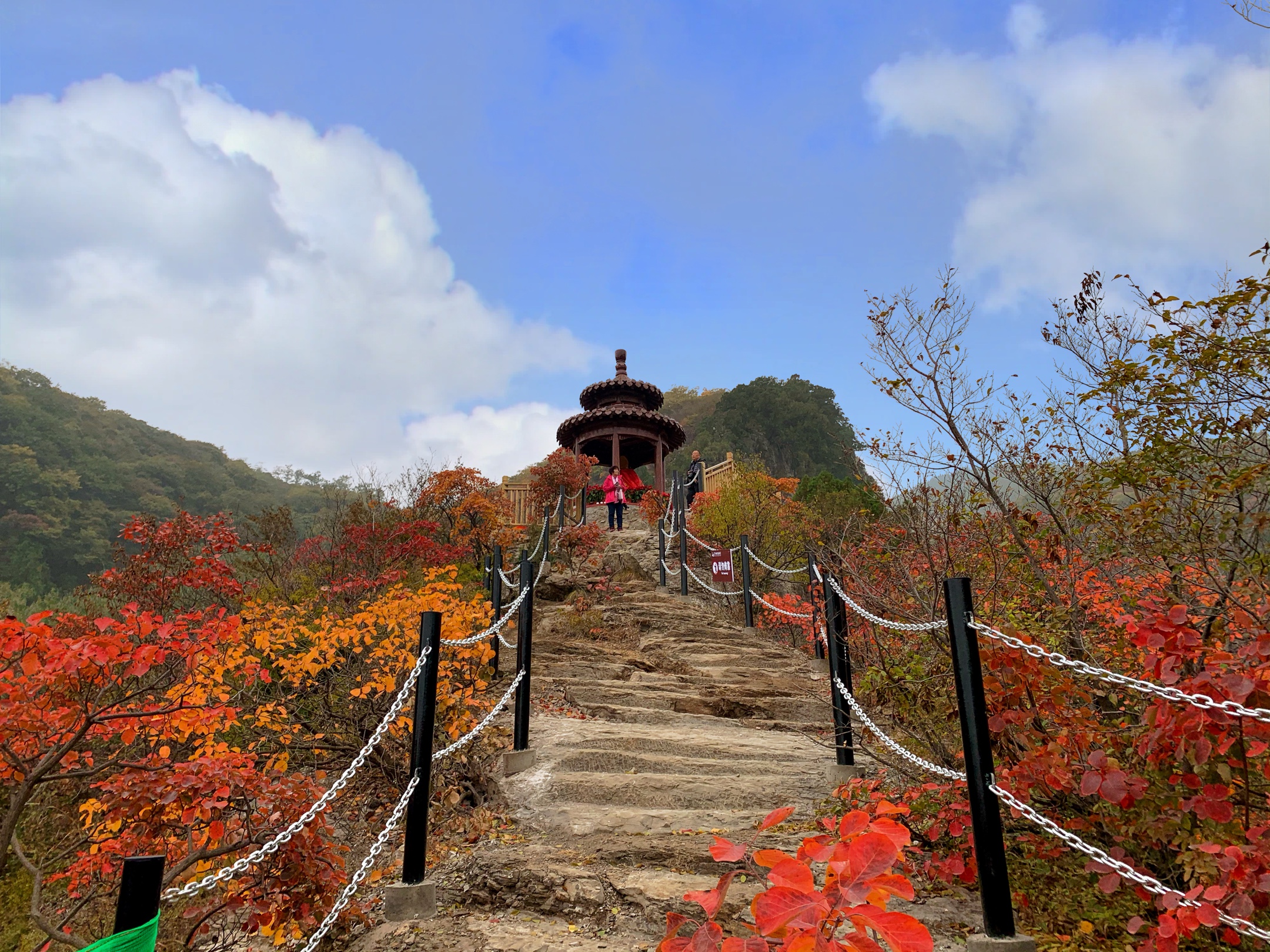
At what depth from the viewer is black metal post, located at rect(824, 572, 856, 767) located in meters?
4.10

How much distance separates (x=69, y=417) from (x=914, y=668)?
4066 cm

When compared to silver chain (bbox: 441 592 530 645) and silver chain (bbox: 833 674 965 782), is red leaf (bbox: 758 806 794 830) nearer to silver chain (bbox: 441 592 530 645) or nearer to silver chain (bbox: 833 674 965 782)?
silver chain (bbox: 833 674 965 782)

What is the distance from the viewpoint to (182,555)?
8125mm

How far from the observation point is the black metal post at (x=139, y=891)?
4.18ft

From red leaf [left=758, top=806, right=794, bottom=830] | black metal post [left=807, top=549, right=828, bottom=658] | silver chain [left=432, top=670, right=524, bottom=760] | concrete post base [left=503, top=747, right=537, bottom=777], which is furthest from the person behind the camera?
black metal post [left=807, top=549, right=828, bottom=658]

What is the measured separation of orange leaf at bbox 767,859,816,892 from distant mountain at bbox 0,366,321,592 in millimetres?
21492

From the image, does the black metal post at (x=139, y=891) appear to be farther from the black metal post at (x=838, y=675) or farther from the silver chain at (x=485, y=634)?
the black metal post at (x=838, y=675)

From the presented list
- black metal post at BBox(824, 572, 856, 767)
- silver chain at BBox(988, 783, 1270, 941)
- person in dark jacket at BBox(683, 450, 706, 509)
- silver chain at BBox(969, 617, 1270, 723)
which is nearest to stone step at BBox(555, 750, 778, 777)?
black metal post at BBox(824, 572, 856, 767)

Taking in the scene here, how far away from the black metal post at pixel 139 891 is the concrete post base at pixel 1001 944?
2.25 m

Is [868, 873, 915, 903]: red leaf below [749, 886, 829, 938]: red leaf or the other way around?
the other way around

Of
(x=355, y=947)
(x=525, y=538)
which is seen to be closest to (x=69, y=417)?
(x=525, y=538)

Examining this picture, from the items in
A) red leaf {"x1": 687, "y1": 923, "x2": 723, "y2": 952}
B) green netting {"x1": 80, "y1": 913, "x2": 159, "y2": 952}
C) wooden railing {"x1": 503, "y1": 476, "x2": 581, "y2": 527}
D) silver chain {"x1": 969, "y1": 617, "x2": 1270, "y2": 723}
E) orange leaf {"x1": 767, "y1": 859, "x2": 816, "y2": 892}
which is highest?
wooden railing {"x1": 503, "y1": 476, "x2": 581, "y2": 527}

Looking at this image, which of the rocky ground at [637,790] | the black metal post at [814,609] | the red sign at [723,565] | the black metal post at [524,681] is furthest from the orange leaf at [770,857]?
the red sign at [723,565]

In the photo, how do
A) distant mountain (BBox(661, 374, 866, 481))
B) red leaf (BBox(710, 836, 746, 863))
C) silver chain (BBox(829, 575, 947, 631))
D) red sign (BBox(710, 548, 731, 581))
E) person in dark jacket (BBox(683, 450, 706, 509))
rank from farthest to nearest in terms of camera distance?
1. distant mountain (BBox(661, 374, 866, 481))
2. person in dark jacket (BBox(683, 450, 706, 509))
3. red sign (BBox(710, 548, 731, 581))
4. silver chain (BBox(829, 575, 947, 631))
5. red leaf (BBox(710, 836, 746, 863))
